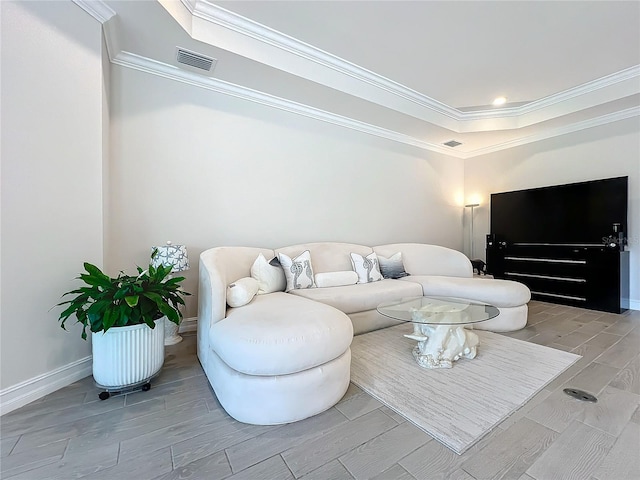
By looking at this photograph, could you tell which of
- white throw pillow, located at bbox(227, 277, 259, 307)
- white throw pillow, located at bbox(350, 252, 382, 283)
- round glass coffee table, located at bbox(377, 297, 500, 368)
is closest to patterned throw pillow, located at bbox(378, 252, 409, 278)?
white throw pillow, located at bbox(350, 252, 382, 283)

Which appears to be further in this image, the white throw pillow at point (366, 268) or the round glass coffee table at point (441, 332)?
the white throw pillow at point (366, 268)

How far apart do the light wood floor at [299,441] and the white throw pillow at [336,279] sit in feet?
4.45

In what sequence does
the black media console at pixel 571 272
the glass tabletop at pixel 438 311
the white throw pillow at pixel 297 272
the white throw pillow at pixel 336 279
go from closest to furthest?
the glass tabletop at pixel 438 311
the white throw pillow at pixel 297 272
the white throw pillow at pixel 336 279
the black media console at pixel 571 272

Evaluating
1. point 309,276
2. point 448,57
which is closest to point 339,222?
point 309,276

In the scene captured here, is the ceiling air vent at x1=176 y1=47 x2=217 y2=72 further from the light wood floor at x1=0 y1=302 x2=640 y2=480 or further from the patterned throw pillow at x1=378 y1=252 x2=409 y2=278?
the patterned throw pillow at x1=378 y1=252 x2=409 y2=278

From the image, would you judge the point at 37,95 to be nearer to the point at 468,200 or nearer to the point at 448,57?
the point at 448,57

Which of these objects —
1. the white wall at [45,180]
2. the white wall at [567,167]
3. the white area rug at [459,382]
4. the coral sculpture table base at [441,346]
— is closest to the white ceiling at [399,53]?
the white wall at [567,167]

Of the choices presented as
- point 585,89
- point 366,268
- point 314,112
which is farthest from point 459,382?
point 585,89

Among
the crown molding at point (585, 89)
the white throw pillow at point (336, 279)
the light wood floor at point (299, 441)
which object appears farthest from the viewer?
the crown molding at point (585, 89)

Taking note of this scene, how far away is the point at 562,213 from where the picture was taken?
4070 millimetres

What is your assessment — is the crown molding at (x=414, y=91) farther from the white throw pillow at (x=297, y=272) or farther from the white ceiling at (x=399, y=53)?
the white throw pillow at (x=297, y=272)

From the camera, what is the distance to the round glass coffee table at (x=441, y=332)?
2.07 m

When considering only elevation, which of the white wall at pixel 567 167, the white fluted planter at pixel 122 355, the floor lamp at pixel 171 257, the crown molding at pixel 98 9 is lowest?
the white fluted planter at pixel 122 355

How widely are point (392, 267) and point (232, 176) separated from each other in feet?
7.53
